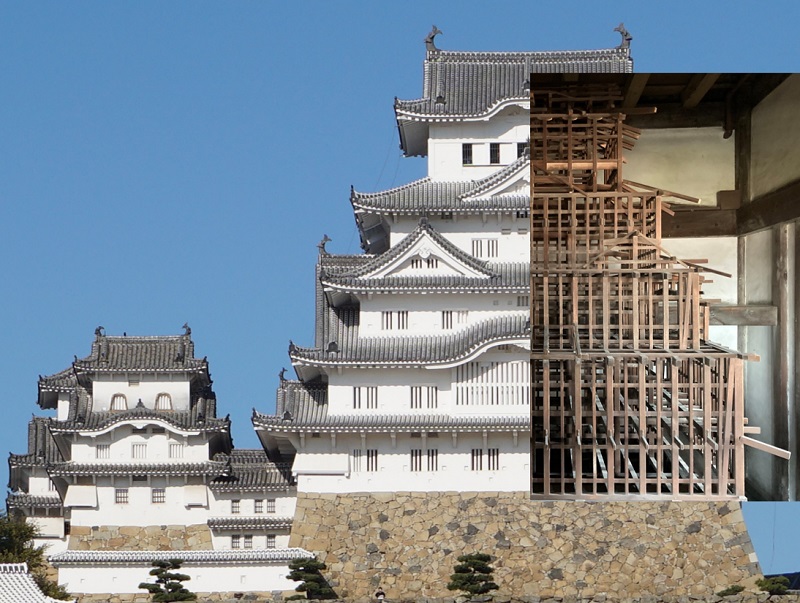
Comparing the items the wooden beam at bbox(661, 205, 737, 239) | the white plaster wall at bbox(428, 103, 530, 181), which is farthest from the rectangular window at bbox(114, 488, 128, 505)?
the wooden beam at bbox(661, 205, 737, 239)

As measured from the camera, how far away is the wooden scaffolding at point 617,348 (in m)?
12.1

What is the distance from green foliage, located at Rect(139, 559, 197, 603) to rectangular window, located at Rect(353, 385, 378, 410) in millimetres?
2725

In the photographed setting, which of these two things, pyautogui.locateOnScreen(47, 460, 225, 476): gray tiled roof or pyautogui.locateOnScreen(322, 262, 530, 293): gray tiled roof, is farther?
pyautogui.locateOnScreen(47, 460, 225, 476): gray tiled roof

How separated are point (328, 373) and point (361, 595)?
260 cm

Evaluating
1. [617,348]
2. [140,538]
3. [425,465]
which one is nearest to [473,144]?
[425,465]

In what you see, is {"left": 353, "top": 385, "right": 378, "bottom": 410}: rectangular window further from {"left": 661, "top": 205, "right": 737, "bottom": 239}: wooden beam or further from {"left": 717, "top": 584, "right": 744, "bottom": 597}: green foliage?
{"left": 661, "top": 205, "right": 737, "bottom": 239}: wooden beam

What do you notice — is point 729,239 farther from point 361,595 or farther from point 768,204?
point 361,595

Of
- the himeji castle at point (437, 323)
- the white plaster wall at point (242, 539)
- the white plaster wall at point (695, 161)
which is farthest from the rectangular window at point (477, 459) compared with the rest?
the white plaster wall at point (695, 161)

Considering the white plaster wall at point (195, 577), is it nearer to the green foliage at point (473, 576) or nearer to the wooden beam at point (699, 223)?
the green foliage at point (473, 576)

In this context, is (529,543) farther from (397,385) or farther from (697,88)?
(697,88)

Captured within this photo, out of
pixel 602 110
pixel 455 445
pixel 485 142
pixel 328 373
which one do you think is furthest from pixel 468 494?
pixel 602 110

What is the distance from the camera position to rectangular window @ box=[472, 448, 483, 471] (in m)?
20.8

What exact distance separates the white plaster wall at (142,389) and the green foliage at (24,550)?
172cm

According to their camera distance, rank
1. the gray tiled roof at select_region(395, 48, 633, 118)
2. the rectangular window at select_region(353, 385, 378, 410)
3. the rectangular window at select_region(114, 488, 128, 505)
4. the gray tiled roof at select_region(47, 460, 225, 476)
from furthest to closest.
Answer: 1. the gray tiled roof at select_region(395, 48, 633, 118)
2. the rectangular window at select_region(114, 488, 128, 505)
3. the gray tiled roof at select_region(47, 460, 225, 476)
4. the rectangular window at select_region(353, 385, 378, 410)
